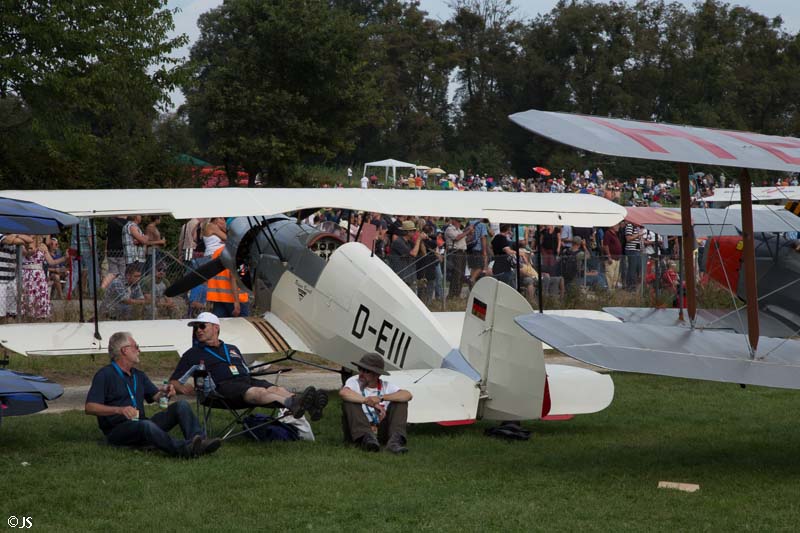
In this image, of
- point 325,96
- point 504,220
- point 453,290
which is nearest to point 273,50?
point 325,96

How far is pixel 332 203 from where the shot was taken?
991 cm

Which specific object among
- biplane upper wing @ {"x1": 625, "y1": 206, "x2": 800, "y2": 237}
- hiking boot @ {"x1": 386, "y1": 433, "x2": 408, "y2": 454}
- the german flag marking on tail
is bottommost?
hiking boot @ {"x1": 386, "y1": 433, "x2": 408, "y2": 454}

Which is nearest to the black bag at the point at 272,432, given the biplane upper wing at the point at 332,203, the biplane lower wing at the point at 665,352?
the biplane upper wing at the point at 332,203

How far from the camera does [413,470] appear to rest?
7.11 m

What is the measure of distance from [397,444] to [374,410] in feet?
1.70

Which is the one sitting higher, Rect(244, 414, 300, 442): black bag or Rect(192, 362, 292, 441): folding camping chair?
Rect(192, 362, 292, 441): folding camping chair

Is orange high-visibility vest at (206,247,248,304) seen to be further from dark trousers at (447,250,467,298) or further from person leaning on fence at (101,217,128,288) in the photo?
dark trousers at (447,250,467,298)

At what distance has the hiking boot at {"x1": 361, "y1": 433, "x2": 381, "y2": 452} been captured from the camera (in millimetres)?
7762

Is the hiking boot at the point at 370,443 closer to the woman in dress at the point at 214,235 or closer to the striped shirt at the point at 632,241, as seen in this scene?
the woman in dress at the point at 214,235

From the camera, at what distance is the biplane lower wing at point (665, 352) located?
21.1 ft

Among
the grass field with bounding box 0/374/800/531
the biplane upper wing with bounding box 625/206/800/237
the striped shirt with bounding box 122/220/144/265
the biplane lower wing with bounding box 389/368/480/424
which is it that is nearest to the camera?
the grass field with bounding box 0/374/800/531

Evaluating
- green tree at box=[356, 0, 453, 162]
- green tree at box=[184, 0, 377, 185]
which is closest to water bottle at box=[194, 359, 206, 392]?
green tree at box=[184, 0, 377, 185]

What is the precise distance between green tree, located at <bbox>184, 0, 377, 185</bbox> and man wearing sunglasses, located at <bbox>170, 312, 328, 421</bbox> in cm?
2748

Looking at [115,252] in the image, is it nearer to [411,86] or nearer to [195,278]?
[195,278]
